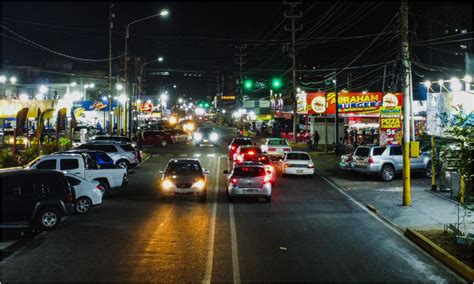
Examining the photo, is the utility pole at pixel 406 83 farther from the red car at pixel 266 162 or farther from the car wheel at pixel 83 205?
the car wheel at pixel 83 205

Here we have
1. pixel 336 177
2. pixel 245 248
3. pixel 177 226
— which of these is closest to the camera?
pixel 245 248

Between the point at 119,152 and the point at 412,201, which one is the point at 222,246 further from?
the point at 119,152

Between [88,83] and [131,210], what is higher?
[88,83]

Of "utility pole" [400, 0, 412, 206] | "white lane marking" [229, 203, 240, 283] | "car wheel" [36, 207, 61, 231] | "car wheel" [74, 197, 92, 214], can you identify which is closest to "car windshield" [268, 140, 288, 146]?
"utility pole" [400, 0, 412, 206]

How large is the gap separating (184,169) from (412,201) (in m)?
8.39

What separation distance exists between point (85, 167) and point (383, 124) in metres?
11.9

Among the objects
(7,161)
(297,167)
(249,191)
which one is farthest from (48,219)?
(297,167)

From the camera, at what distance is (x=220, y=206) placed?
19938mm

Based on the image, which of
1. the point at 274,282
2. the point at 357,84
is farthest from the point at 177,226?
the point at 357,84

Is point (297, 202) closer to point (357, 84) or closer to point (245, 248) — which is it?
point (245, 248)

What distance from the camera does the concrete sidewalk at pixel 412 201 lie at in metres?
16.8

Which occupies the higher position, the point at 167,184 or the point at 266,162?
the point at 266,162

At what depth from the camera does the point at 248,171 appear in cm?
2106

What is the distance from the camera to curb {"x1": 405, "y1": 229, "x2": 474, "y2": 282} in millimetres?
10914
